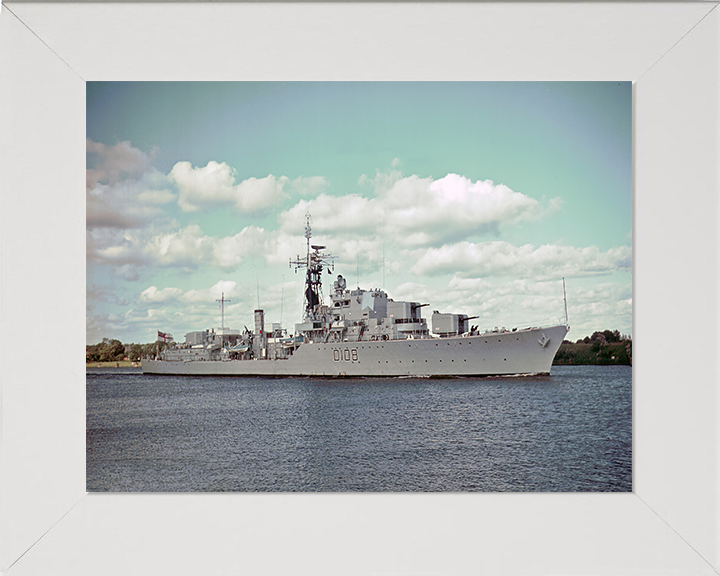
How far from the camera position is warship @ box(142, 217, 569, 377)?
12477 mm

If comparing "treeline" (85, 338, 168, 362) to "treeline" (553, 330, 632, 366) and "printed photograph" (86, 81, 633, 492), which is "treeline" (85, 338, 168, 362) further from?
"treeline" (553, 330, 632, 366)

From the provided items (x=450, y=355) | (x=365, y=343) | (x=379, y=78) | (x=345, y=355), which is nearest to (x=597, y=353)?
(x=450, y=355)

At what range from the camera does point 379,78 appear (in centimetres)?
281

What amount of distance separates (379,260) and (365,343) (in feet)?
14.0

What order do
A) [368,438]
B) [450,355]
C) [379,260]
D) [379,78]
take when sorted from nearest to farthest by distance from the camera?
[379,78]
[368,438]
[379,260]
[450,355]

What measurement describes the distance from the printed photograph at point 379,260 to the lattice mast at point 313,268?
12cm

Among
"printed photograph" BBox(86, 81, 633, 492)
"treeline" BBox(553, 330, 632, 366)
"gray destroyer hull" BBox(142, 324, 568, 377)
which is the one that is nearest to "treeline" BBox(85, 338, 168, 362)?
"printed photograph" BBox(86, 81, 633, 492)

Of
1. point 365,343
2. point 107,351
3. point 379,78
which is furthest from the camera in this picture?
point 365,343

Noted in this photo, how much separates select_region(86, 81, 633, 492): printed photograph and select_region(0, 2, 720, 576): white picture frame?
335 cm

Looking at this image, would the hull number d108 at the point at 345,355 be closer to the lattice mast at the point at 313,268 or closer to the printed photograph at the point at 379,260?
the printed photograph at the point at 379,260

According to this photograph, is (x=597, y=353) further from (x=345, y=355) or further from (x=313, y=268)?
(x=313, y=268)

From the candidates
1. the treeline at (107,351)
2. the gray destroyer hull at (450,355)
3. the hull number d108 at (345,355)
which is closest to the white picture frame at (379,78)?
the treeline at (107,351)

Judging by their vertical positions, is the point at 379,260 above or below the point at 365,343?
above

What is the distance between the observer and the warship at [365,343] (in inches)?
491
